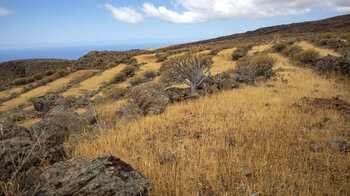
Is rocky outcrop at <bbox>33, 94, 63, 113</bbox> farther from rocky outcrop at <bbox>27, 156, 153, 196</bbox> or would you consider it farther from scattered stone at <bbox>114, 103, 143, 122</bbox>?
rocky outcrop at <bbox>27, 156, 153, 196</bbox>

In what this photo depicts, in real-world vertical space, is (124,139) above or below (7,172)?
below

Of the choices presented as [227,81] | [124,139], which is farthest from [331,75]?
[124,139]

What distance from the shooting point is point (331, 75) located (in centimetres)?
1077

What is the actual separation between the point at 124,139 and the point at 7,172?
1.91 m

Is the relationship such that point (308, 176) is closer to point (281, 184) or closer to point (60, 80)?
point (281, 184)

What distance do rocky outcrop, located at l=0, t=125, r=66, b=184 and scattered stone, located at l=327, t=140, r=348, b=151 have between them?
465cm

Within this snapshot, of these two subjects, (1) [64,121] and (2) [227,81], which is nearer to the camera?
(1) [64,121]

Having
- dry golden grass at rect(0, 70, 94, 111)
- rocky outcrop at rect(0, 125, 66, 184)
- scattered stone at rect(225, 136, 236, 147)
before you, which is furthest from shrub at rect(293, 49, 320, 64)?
dry golden grass at rect(0, 70, 94, 111)

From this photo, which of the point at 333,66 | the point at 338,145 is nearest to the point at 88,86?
the point at 338,145

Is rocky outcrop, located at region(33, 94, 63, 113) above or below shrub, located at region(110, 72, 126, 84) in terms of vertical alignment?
below

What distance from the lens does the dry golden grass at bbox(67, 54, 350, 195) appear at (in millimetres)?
2188

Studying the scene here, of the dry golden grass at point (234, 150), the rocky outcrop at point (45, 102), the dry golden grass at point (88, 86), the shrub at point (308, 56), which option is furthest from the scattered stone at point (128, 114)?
the shrub at point (308, 56)

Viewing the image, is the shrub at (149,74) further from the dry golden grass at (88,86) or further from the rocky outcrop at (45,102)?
the rocky outcrop at (45,102)

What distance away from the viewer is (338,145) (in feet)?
9.78
